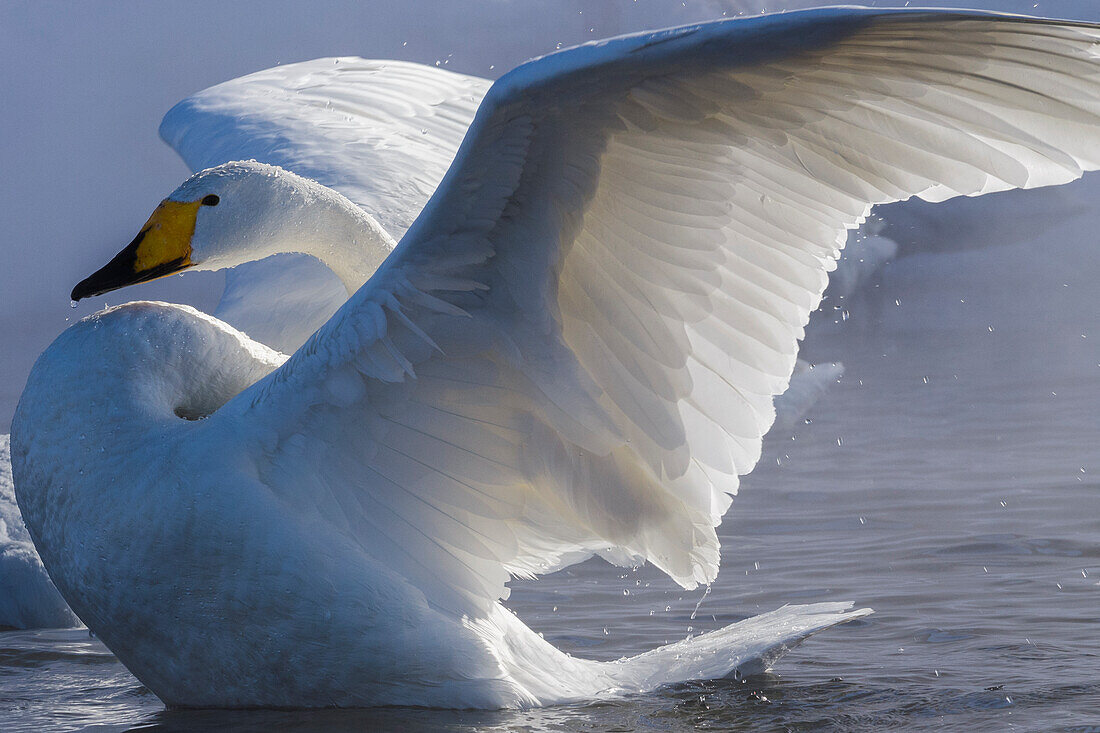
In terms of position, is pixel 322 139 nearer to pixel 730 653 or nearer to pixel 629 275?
pixel 629 275

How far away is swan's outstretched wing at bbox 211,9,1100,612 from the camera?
2.83m

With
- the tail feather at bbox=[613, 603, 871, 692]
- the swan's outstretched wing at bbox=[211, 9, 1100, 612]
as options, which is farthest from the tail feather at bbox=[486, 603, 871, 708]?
the swan's outstretched wing at bbox=[211, 9, 1100, 612]

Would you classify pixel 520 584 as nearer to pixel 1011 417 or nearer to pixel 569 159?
pixel 569 159

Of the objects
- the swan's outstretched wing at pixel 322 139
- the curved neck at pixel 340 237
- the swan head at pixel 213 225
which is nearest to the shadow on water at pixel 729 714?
the swan head at pixel 213 225

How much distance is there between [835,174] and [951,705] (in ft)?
4.86

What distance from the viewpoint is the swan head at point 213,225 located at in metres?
3.88

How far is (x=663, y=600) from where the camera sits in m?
5.53

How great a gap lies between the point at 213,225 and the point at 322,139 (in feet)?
6.60

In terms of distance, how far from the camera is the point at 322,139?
5848 millimetres

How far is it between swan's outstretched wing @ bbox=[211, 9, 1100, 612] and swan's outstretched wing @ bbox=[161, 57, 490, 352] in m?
1.61

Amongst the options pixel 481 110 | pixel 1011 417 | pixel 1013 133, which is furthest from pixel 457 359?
pixel 1011 417

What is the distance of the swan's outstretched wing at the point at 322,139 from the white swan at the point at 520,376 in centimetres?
125

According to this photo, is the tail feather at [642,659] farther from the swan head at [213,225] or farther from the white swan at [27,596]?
the white swan at [27,596]

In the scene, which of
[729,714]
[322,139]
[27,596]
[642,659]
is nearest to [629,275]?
[729,714]
